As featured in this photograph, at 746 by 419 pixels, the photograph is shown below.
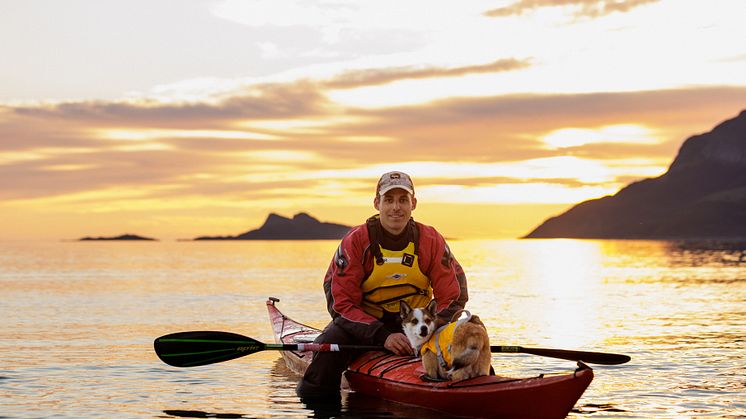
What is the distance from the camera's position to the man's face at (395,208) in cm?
1148

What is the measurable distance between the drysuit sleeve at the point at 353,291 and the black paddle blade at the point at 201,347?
161 cm

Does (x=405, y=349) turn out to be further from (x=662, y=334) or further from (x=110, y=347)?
(x=662, y=334)

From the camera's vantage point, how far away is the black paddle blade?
12.8m

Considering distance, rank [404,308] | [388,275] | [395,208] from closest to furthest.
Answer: [404,308] → [395,208] → [388,275]

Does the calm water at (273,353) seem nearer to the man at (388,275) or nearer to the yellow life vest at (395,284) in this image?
the man at (388,275)

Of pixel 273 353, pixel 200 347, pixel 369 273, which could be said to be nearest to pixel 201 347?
pixel 200 347

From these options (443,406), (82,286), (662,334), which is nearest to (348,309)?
(443,406)

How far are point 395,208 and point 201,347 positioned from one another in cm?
367

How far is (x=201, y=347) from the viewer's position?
12.9 meters

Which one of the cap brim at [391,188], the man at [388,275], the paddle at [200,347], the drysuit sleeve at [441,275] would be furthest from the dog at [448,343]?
the paddle at [200,347]

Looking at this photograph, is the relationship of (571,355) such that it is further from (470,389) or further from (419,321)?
(419,321)

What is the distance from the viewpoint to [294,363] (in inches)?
613

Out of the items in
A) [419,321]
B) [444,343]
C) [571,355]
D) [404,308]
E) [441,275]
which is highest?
[441,275]

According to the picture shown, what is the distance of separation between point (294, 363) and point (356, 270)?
4428 millimetres
